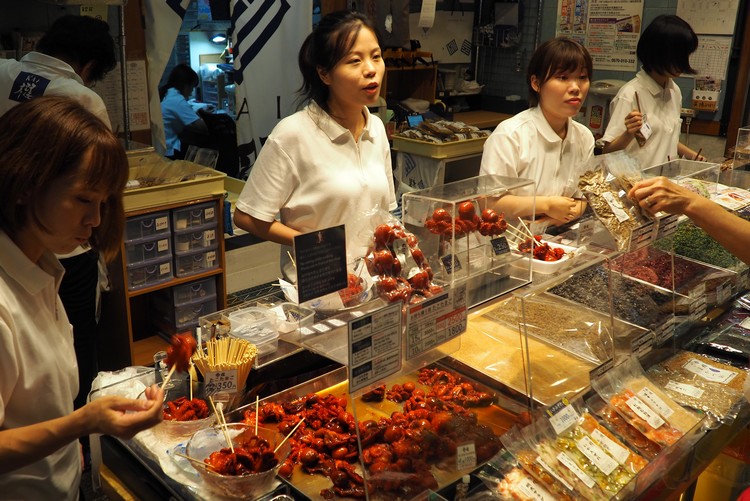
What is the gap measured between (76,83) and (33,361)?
228 centimetres

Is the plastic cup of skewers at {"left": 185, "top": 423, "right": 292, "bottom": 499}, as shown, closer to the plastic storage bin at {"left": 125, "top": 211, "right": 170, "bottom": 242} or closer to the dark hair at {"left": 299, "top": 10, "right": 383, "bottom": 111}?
the dark hair at {"left": 299, "top": 10, "right": 383, "bottom": 111}

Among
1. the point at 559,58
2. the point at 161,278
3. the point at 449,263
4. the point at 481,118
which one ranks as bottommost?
the point at 161,278

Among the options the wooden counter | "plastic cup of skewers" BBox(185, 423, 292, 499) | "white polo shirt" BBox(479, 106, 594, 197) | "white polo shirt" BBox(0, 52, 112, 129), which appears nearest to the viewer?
"plastic cup of skewers" BBox(185, 423, 292, 499)

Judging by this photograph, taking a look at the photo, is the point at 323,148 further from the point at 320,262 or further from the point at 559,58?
the point at 559,58

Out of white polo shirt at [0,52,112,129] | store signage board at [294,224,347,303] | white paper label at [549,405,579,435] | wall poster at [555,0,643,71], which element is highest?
wall poster at [555,0,643,71]

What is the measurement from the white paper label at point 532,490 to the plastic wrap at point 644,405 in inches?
15.4

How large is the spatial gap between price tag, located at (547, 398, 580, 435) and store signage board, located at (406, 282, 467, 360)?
325 millimetres

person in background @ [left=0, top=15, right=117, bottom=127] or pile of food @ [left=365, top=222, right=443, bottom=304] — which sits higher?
person in background @ [left=0, top=15, right=117, bottom=127]

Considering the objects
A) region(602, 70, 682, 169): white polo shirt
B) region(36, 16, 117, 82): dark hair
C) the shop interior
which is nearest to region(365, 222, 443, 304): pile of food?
the shop interior

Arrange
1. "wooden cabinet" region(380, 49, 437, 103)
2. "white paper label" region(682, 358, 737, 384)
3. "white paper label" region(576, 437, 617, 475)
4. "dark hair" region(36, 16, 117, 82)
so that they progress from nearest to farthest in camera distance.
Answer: "white paper label" region(576, 437, 617, 475)
"white paper label" region(682, 358, 737, 384)
"dark hair" region(36, 16, 117, 82)
"wooden cabinet" region(380, 49, 437, 103)

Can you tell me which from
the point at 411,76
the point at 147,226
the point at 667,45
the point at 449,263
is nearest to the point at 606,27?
the point at 411,76

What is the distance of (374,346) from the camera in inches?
54.6

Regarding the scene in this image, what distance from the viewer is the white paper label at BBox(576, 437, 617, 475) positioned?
1.64m

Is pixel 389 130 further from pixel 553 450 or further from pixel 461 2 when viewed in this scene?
pixel 553 450
